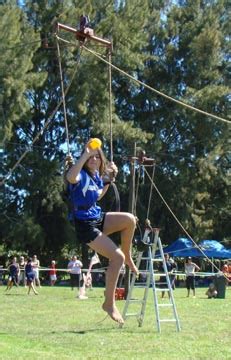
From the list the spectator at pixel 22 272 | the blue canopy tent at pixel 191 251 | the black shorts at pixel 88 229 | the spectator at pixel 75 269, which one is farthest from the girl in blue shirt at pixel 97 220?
the blue canopy tent at pixel 191 251

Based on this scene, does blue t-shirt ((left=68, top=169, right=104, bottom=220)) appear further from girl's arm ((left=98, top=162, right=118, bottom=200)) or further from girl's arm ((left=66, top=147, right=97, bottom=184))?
girl's arm ((left=98, top=162, right=118, bottom=200))

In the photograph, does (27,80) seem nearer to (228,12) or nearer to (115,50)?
(115,50)

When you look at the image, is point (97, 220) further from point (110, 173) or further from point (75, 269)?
point (75, 269)

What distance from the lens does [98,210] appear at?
7.81m

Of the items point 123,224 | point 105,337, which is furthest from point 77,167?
point 105,337

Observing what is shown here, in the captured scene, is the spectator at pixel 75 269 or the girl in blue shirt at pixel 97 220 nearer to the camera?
the girl in blue shirt at pixel 97 220

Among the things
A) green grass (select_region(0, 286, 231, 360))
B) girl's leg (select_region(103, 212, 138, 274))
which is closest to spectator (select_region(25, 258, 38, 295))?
green grass (select_region(0, 286, 231, 360))

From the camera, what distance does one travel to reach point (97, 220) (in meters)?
7.72

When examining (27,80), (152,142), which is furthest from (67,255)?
(27,80)

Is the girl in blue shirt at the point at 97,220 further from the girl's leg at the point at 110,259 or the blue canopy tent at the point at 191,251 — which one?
the blue canopy tent at the point at 191,251

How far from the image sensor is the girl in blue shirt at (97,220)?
24.8 ft

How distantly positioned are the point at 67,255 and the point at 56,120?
977 centimetres

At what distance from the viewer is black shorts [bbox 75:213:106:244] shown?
24.8 ft

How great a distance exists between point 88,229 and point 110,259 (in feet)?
1.49
